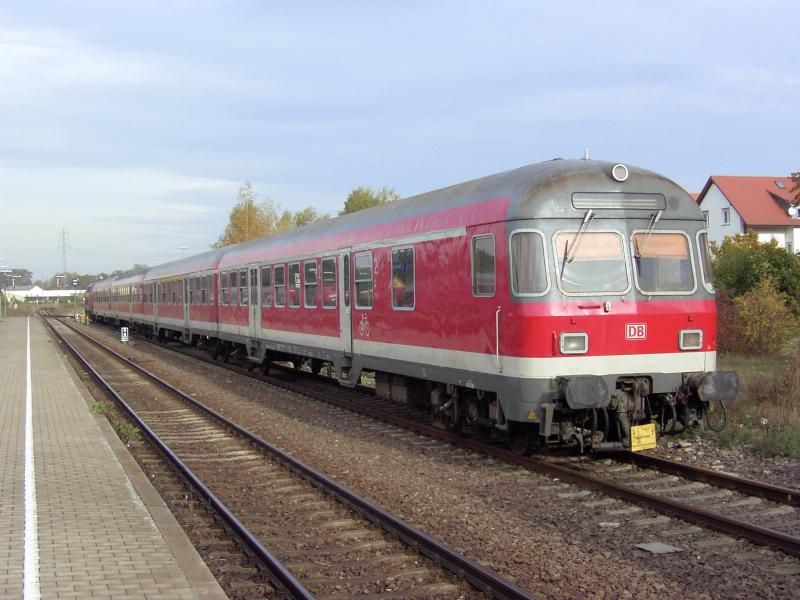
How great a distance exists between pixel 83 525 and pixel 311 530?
1820mm

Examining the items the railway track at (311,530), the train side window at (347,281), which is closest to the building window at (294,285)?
the train side window at (347,281)

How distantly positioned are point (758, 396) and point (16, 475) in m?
9.77

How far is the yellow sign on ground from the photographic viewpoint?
8.30m

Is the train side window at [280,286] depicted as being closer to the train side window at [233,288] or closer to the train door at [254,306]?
the train door at [254,306]

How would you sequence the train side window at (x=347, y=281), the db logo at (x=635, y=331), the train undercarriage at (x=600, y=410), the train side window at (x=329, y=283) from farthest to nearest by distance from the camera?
the train side window at (x=329, y=283), the train side window at (x=347, y=281), the db logo at (x=635, y=331), the train undercarriage at (x=600, y=410)

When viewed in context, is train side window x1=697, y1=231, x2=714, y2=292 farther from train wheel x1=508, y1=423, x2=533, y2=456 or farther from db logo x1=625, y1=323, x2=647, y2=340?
train wheel x1=508, y1=423, x2=533, y2=456

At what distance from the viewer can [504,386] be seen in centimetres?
848

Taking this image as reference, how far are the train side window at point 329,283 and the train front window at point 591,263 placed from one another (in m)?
5.95

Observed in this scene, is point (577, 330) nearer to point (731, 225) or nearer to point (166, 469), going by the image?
point (166, 469)

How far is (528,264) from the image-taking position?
27.0 ft

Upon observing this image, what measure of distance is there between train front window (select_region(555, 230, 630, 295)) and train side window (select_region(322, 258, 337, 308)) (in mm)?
5950

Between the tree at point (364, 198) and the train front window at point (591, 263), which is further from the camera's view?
the tree at point (364, 198)

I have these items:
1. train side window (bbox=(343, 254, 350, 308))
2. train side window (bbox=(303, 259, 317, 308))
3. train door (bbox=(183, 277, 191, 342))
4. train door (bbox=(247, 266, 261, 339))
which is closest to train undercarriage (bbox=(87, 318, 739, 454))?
train side window (bbox=(343, 254, 350, 308))

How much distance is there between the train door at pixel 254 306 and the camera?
18516mm
